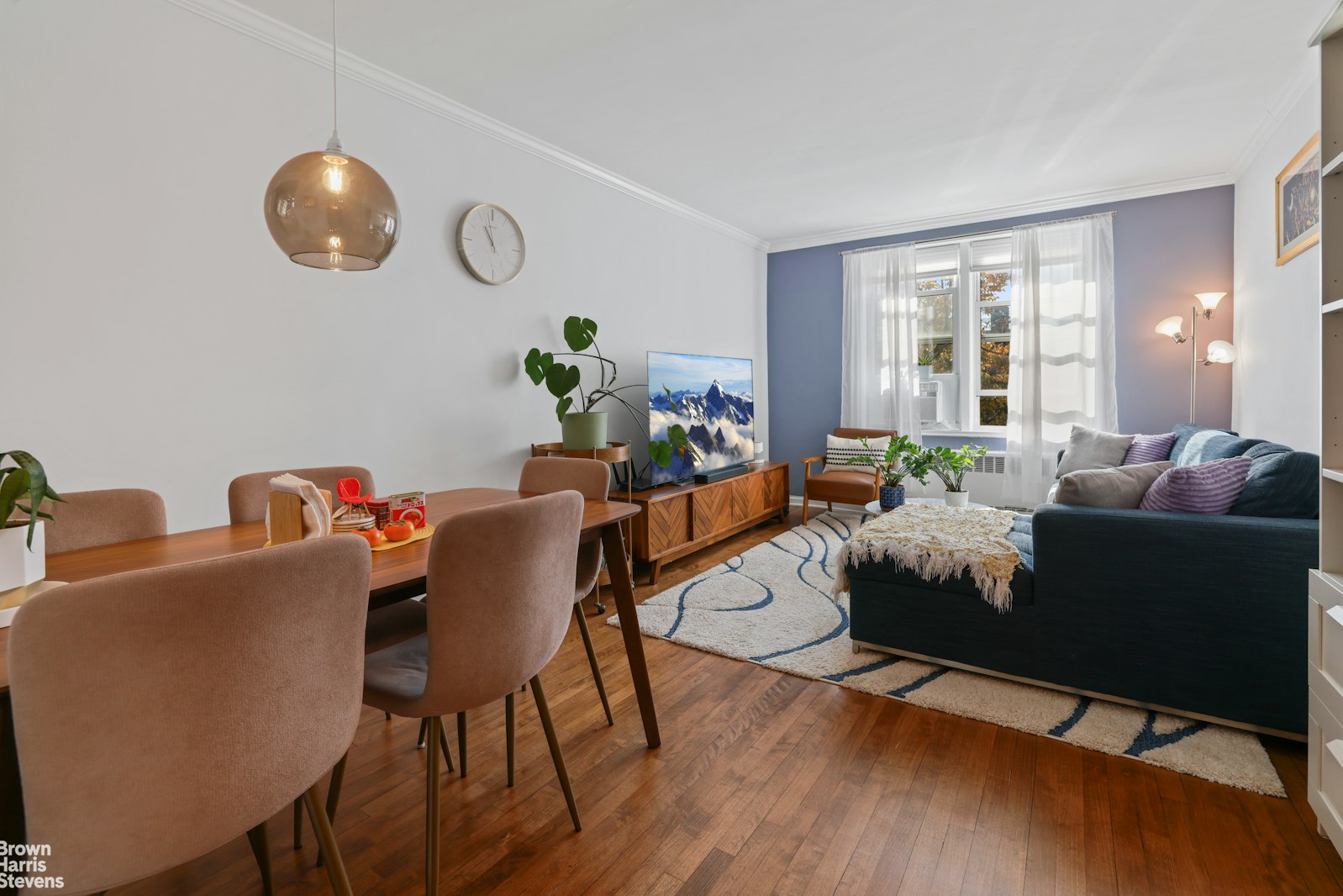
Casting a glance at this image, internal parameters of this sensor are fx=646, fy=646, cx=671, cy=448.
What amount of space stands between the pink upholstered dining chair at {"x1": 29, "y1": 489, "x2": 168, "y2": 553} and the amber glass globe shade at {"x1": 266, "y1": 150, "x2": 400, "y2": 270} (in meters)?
0.79

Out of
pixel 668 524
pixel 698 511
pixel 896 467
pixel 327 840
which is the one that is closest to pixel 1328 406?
pixel 327 840

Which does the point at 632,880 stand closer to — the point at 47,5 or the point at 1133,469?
the point at 1133,469

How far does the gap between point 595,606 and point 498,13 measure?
269 centimetres

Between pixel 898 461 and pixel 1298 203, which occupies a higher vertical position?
pixel 1298 203

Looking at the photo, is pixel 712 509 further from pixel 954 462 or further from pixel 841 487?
pixel 954 462

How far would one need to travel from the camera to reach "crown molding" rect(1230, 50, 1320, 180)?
2.92 metres

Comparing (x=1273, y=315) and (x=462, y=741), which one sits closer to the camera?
(x=462, y=741)

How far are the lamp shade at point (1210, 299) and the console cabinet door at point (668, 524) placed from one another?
3768 millimetres

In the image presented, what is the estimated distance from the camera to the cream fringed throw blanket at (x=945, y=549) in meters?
2.35

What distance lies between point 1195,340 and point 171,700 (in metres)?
5.81

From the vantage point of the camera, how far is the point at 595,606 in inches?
135

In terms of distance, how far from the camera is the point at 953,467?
4.83m

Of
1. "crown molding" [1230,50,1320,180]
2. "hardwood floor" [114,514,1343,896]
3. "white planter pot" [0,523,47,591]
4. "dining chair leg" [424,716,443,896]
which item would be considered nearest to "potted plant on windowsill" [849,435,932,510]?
"hardwood floor" [114,514,1343,896]

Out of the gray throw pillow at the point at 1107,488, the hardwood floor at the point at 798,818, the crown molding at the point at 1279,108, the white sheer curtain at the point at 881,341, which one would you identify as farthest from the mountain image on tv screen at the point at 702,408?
the crown molding at the point at 1279,108
